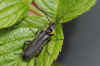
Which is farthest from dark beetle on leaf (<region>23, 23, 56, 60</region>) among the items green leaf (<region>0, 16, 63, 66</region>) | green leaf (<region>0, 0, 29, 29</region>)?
green leaf (<region>0, 0, 29, 29</region>)

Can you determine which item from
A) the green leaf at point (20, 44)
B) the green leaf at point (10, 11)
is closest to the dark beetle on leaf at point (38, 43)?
the green leaf at point (20, 44)

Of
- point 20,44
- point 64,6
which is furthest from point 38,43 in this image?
point 64,6

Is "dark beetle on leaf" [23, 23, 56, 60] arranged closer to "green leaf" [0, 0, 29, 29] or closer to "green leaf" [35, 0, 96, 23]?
"green leaf" [35, 0, 96, 23]

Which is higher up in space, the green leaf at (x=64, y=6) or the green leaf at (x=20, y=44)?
the green leaf at (x=64, y=6)

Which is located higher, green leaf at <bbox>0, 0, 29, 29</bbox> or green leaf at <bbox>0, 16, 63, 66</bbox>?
green leaf at <bbox>0, 0, 29, 29</bbox>

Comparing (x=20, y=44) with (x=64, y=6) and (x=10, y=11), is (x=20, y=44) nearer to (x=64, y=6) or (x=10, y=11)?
(x=10, y=11)

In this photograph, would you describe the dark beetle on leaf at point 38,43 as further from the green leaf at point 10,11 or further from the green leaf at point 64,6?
the green leaf at point 10,11

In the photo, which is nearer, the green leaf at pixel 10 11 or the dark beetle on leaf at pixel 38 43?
the green leaf at pixel 10 11
